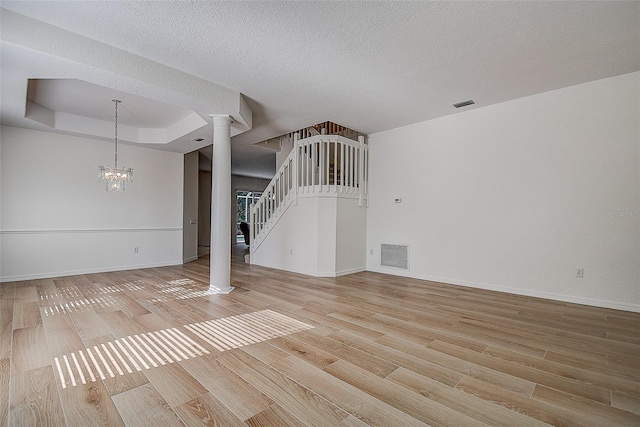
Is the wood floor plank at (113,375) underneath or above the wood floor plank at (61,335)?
above

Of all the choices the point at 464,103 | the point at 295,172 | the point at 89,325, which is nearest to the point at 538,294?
the point at 464,103

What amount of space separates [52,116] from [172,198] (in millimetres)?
2460

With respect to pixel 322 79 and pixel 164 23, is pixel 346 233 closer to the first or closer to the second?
pixel 322 79

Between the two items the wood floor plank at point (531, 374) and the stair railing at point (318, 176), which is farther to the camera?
the stair railing at point (318, 176)

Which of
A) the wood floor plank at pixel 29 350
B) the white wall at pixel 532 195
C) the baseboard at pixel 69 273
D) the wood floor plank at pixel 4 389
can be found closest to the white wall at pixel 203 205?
the baseboard at pixel 69 273

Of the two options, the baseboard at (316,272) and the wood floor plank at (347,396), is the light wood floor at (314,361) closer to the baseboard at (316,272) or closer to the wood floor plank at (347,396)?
the wood floor plank at (347,396)

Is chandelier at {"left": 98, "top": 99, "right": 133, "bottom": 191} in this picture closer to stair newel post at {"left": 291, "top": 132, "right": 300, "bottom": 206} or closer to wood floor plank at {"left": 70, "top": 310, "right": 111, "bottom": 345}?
wood floor plank at {"left": 70, "top": 310, "right": 111, "bottom": 345}

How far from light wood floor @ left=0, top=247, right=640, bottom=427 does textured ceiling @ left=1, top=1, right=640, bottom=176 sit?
2.67 m

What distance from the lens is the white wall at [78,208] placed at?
4.85m

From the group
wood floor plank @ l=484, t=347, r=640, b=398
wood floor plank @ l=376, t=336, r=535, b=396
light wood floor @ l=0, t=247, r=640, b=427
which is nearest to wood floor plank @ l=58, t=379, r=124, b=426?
light wood floor @ l=0, t=247, r=640, b=427

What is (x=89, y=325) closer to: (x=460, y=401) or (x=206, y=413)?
(x=206, y=413)

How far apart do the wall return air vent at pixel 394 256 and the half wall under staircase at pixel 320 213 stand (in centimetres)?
46

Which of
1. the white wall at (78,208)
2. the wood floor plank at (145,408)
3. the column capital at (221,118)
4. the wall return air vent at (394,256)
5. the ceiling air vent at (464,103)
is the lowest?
the wood floor plank at (145,408)

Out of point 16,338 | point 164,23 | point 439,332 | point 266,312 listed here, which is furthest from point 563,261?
point 16,338
